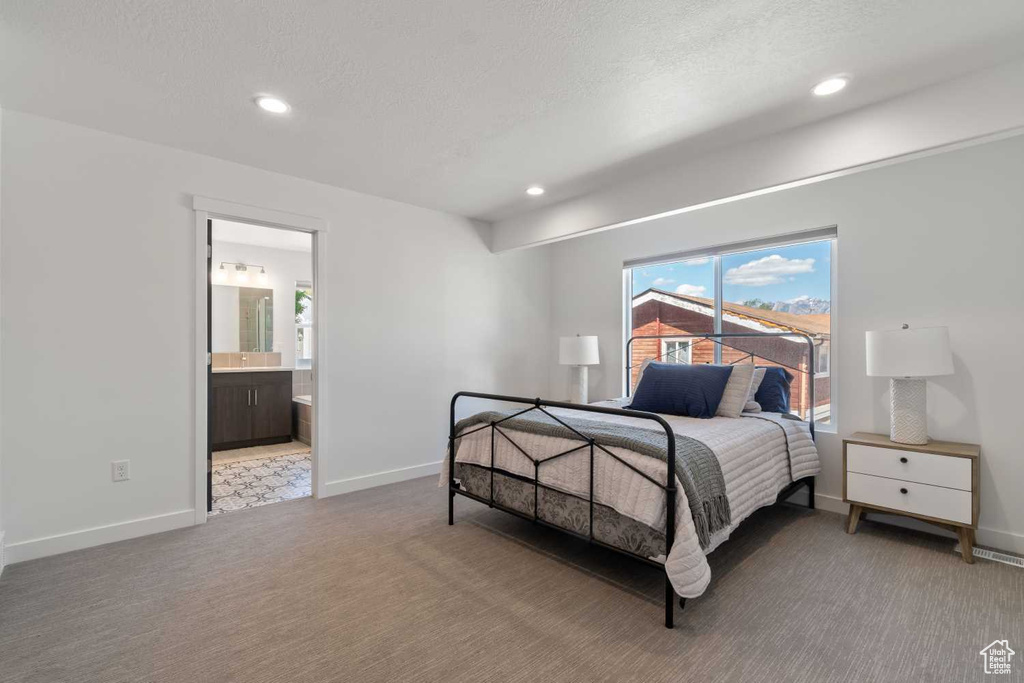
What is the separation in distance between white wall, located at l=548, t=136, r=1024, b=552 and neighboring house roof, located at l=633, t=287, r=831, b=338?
212 mm

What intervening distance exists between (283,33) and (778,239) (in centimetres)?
352

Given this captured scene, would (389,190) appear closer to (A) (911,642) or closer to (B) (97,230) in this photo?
(B) (97,230)

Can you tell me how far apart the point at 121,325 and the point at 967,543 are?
4.97 m

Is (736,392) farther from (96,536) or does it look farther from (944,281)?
(96,536)

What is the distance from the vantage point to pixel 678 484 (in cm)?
202

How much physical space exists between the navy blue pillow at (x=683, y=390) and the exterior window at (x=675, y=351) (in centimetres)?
75

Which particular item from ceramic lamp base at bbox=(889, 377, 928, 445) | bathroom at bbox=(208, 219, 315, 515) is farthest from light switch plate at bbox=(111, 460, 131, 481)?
ceramic lamp base at bbox=(889, 377, 928, 445)

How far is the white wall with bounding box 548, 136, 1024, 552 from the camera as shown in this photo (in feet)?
8.77

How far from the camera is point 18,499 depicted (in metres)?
2.52

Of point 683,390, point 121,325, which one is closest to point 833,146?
point 683,390

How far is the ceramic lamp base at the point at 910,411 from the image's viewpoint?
274 cm

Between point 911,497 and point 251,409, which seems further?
point 251,409

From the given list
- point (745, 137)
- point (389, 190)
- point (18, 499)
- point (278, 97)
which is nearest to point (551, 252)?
point (389, 190)

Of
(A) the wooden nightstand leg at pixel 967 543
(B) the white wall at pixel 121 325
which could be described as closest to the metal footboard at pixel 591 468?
(B) the white wall at pixel 121 325
